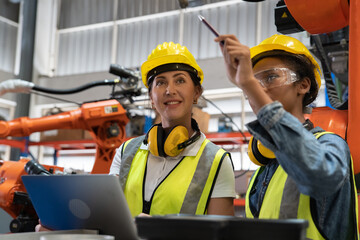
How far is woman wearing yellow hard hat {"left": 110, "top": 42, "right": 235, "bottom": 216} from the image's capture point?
1681 mm

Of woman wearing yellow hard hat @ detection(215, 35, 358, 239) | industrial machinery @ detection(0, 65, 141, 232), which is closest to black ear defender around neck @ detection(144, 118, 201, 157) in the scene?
woman wearing yellow hard hat @ detection(215, 35, 358, 239)

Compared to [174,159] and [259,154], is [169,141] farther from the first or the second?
[259,154]

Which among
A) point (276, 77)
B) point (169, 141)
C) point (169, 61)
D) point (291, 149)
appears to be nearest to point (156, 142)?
point (169, 141)

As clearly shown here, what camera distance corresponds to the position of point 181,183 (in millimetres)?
1716

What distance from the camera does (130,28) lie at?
8.38 m

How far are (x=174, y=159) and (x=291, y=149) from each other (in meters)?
0.89

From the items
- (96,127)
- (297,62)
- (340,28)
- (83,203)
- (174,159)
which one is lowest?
(83,203)

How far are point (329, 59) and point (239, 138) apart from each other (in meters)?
3.00

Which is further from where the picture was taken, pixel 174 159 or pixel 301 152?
pixel 174 159

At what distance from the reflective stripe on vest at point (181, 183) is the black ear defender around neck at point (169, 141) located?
62 millimetres

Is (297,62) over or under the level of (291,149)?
over

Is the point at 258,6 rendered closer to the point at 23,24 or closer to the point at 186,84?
the point at 23,24

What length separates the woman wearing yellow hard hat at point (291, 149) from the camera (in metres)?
1.01

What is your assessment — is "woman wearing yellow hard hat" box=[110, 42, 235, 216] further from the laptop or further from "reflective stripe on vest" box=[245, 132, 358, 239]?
the laptop
